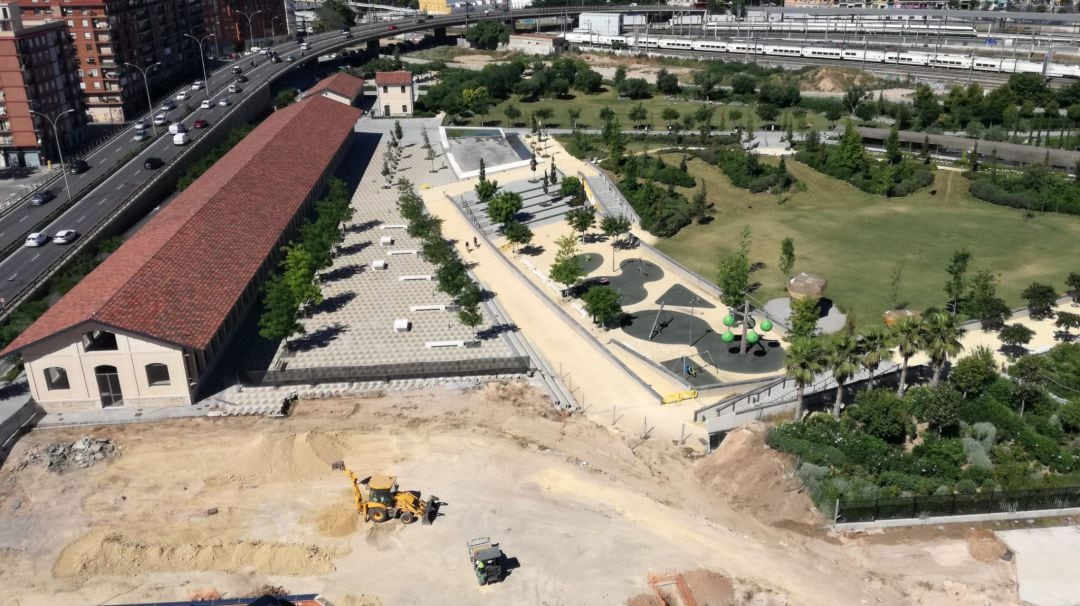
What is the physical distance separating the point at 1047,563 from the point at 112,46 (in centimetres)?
14341

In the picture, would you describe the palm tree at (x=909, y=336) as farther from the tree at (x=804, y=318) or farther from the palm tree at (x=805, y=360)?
the tree at (x=804, y=318)

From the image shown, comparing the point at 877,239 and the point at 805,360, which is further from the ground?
the point at 805,360

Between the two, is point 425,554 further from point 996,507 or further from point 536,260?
point 536,260

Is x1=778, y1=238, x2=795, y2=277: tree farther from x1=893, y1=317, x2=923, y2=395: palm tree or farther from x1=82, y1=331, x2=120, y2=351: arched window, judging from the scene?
x1=82, y1=331, x2=120, y2=351: arched window

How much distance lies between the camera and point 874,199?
100625 millimetres

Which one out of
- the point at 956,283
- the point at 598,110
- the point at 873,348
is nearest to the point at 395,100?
the point at 598,110

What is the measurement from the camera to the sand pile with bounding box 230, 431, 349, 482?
53.5 m

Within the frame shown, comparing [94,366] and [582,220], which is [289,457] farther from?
[582,220]

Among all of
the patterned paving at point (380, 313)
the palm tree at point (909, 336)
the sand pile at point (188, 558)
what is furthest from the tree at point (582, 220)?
the sand pile at point (188, 558)

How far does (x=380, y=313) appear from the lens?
2975 inches

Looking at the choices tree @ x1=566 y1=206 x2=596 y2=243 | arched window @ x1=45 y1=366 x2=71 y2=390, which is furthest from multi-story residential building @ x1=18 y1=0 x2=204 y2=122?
arched window @ x1=45 y1=366 x2=71 y2=390

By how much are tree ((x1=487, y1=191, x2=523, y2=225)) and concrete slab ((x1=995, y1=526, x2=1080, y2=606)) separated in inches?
2217

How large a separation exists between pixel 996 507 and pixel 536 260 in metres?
48.4

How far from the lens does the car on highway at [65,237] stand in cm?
8612
